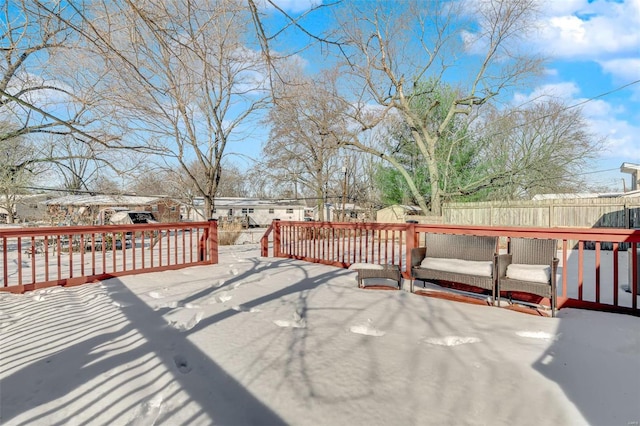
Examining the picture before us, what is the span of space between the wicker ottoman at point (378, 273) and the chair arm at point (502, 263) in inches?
46.1

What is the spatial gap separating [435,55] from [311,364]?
11894mm

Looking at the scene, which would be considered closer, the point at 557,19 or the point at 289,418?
the point at 289,418

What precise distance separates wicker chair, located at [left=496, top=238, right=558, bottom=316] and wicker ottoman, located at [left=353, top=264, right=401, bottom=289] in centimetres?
115

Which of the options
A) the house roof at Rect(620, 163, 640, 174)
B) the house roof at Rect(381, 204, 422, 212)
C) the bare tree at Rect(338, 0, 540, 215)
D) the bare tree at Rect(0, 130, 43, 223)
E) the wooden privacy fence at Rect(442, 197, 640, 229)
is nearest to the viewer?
the bare tree at Rect(0, 130, 43, 223)

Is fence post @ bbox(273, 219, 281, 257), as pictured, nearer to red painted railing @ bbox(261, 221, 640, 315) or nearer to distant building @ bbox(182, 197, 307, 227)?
red painted railing @ bbox(261, 221, 640, 315)

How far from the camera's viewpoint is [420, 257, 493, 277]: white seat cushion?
11.1 ft

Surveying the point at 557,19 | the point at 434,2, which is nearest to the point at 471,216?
the point at 557,19

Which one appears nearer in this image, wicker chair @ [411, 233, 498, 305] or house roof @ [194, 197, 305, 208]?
wicker chair @ [411, 233, 498, 305]

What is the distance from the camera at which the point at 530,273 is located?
311cm

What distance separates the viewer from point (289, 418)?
4.94ft

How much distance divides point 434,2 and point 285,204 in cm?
2220

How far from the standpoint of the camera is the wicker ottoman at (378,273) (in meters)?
4.07

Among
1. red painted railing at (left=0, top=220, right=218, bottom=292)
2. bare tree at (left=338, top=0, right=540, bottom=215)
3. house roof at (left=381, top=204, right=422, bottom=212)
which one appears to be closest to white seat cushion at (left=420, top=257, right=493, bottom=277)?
red painted railing at (left=0, top=220, right=218, bottom=292)

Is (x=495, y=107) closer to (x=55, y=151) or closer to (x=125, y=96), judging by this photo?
(x=125, y=96)
